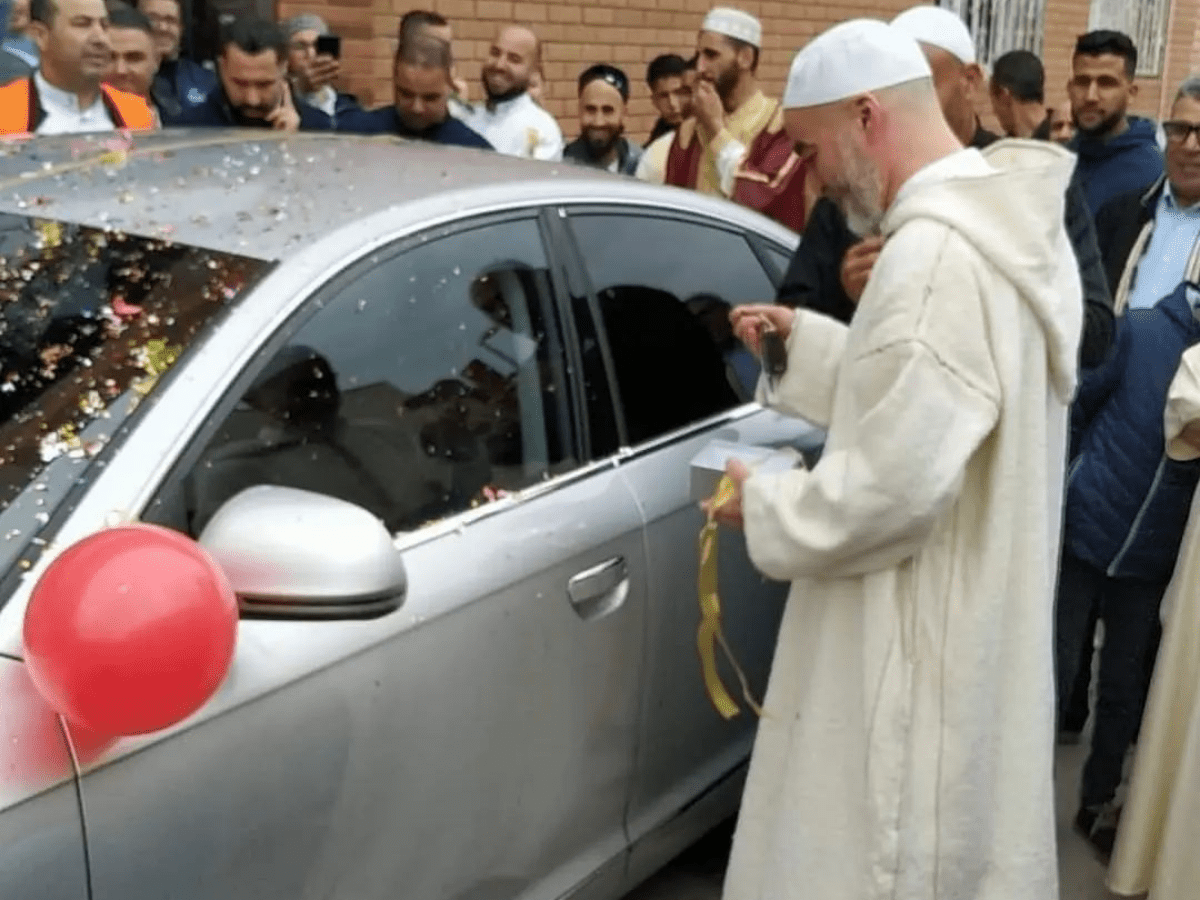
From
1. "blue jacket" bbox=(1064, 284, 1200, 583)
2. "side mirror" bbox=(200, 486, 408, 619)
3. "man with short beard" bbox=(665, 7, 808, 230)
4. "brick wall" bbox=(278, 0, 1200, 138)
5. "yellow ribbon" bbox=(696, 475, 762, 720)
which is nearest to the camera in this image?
"side mirror" bbox=(200, 486, 408, 619)

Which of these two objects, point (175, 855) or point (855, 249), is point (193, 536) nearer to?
point (175, 855)

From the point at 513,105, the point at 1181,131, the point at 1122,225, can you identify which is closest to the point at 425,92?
the point at 513,105

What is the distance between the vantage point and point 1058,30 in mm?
12312

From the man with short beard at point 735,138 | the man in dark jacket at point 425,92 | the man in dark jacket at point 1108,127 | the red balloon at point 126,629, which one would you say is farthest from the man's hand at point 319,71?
the red balloon at point 126,629

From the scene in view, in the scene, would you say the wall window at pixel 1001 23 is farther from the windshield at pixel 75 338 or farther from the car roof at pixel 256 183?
the windshield at pixel 75 338

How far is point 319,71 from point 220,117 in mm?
1290

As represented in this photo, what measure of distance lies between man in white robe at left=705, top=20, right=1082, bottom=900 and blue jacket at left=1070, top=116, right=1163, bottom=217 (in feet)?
8.55

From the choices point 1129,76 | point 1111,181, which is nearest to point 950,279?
point 1111,181

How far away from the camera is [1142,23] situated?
45.9ft

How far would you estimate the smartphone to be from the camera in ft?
20.1

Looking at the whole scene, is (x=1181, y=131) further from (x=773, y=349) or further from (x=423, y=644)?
(x=423, y=644)

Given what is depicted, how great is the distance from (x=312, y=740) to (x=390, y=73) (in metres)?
5.32

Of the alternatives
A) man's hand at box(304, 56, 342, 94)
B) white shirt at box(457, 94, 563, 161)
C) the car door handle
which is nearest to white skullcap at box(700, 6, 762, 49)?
white shirt at box(457, 94, 563, 161)

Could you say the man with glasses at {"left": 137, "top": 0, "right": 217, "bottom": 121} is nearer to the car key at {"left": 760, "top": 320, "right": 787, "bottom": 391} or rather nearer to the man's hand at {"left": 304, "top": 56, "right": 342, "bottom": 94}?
the man's hand at {"left": 304, "top": 56, "right": 342, "bottom": 94}
